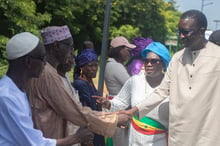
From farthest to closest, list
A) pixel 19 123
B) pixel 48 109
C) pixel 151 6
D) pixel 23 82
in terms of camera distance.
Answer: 1. pixel 151 6
2. pixel 48 109
3. pixel 23 82
4. pixel 19 123

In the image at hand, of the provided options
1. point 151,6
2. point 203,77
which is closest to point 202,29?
point 203,77

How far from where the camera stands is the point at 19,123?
194 cm

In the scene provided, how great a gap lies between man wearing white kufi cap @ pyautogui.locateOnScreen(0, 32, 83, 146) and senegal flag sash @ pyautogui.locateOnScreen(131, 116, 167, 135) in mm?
1317

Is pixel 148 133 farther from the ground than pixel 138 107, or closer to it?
closer to it

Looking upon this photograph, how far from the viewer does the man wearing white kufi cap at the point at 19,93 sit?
1.93 meters

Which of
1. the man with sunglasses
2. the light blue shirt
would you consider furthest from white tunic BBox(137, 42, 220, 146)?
the light blue shirt

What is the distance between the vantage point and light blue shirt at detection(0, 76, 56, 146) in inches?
75.7

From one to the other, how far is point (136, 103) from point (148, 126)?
9.7 inches

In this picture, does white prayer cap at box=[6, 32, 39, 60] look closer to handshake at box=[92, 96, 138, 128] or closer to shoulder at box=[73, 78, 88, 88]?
handshake at box=[92, 96, 138, 128]

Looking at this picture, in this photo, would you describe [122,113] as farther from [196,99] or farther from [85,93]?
[196,99]

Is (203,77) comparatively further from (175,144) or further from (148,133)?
(148,133)

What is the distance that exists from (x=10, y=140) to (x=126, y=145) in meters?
1.88

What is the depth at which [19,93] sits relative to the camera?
2.02 meters

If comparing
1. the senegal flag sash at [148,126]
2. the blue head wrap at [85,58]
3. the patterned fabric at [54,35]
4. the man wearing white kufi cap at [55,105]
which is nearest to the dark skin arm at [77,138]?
the man wearing white kufi cap at [55,105]
